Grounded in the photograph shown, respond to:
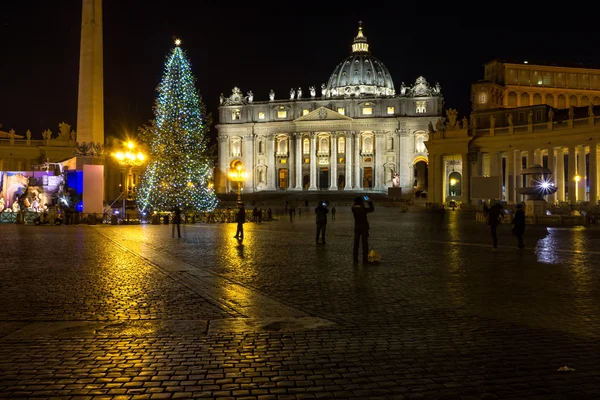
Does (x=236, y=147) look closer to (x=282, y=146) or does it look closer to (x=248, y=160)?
(x=248, y=160)

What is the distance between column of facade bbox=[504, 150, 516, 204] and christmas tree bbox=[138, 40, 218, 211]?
26.6 metres

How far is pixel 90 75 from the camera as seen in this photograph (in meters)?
28.1

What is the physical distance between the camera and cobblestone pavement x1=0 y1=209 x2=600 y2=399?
16.5 feet

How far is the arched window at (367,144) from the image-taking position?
109756 millimetres

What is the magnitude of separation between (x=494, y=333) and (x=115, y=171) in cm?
5931

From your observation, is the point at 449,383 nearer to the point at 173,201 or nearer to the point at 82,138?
the point at 82,138

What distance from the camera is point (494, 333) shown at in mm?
6766

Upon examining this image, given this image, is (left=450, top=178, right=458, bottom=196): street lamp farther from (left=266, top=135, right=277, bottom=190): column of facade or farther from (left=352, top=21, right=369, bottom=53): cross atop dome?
(left=352, top=21, right=369, bottom=53): cross atop dome

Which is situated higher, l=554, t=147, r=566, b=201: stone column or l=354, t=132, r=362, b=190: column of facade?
l=354, t=132, r=362, b=190: column of facade

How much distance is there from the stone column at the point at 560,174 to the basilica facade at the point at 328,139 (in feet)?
159

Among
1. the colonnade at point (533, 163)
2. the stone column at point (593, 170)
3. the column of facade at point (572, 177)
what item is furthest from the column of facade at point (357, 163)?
the stone column at point (593, 170)

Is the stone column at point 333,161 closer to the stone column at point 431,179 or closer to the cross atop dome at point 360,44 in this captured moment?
the cross atop dome at point 360,44

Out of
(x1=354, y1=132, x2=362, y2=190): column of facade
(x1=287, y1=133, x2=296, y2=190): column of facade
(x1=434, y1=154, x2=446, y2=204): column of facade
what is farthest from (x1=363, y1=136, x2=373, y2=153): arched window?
(x1=434, y1=154, x2=446, y2=204): column of facade

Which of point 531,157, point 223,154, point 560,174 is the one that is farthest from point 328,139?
point 531,157
